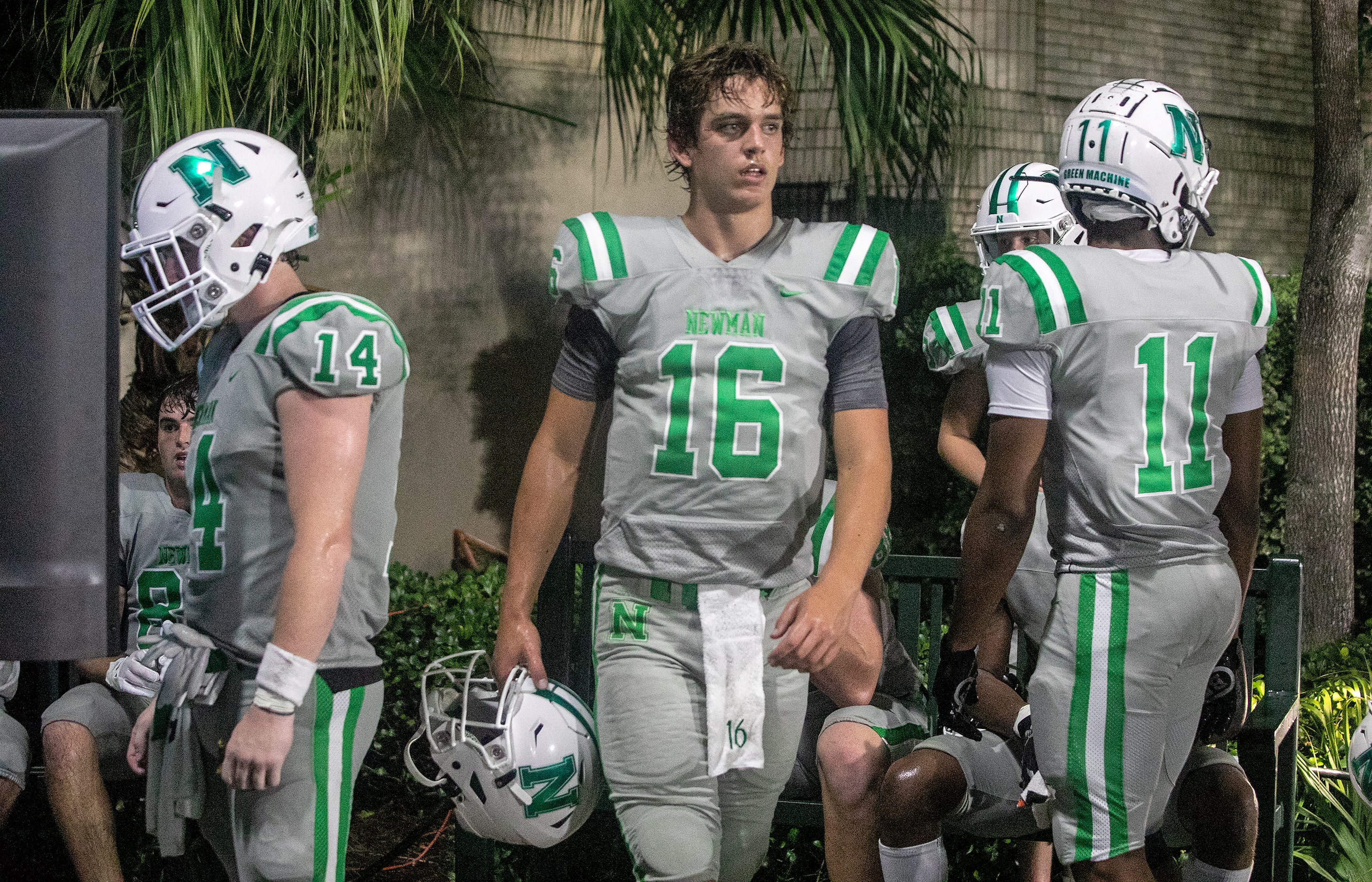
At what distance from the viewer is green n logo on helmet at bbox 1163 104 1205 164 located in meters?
→ 2.67

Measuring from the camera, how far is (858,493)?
104 inches

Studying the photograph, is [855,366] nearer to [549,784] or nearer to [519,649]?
[519,649]

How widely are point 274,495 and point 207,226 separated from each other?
0.49m

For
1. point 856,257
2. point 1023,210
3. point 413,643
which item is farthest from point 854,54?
point 856,257

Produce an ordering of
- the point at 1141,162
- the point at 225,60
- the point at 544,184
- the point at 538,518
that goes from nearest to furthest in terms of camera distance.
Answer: the point at 1141,162, the point at 538,518, the point at 225,60, the point at 544,184

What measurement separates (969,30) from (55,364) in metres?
5.47

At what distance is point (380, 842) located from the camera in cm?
435

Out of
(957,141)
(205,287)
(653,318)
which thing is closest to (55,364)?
(205,287)

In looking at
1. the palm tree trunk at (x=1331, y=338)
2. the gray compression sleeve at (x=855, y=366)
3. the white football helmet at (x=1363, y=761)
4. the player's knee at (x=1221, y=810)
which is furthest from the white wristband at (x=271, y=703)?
the palm tree trunk at (x=1331, y=338)

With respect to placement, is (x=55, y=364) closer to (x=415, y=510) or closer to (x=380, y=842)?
(x=380, y=842)

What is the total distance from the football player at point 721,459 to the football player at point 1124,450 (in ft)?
0.98

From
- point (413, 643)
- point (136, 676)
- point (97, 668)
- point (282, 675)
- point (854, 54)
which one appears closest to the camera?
point (282, 675)

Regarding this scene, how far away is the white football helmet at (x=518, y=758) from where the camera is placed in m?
2.79

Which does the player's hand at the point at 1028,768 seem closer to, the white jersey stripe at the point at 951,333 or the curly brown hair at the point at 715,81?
the white jersey stripe at the point at 951,333
